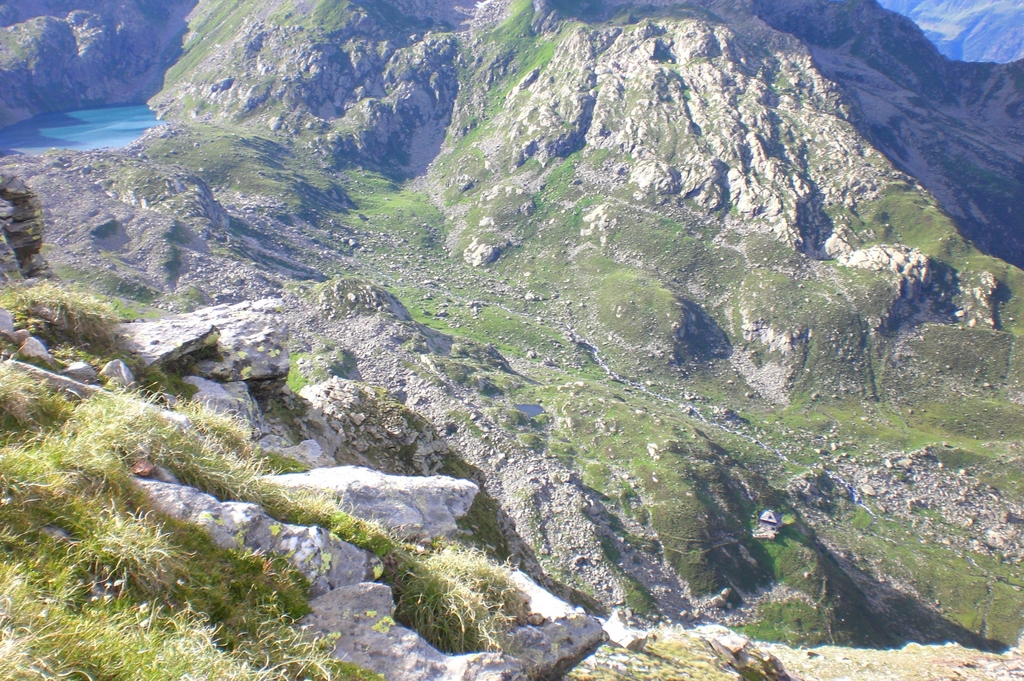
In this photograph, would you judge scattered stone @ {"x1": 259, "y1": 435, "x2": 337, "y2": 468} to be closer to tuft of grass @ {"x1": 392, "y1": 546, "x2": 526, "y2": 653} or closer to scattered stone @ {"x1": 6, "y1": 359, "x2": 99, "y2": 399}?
scattered stone @ {"x1": 6, "y1": 359, "x2": 99, "y2": 399}

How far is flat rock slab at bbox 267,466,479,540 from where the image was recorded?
8.94 metres

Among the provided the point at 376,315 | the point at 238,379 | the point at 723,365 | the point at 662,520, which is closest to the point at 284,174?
the point at 376,315

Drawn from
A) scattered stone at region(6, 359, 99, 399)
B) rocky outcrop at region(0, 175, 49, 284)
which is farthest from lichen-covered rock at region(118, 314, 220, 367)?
rocky outcrop at region(0, 175, 49, 284)

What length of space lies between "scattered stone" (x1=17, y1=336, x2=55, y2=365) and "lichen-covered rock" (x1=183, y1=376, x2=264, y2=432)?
2.52 metres

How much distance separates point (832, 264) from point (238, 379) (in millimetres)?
163144

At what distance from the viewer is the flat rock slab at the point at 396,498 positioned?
29.3 feet

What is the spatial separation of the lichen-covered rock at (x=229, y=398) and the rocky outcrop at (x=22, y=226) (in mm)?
7331

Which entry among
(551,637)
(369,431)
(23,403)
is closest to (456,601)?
(551,637)

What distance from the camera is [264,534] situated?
21.3 feet

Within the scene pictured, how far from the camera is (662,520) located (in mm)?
78562

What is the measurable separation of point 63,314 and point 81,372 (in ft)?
Result: 8.05

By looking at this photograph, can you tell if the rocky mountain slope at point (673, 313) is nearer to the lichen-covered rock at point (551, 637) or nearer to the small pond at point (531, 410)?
the small pond at point (531, 410)

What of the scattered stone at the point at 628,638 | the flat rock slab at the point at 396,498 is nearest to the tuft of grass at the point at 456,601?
the flat rock slab at the point at 396,498

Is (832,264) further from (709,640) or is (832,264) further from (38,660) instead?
(38,660)
